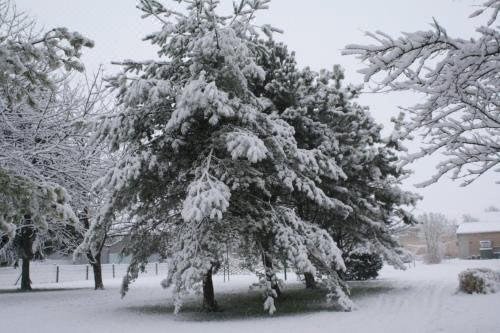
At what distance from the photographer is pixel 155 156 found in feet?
37.3

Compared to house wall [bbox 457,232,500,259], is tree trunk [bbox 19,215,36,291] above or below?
above

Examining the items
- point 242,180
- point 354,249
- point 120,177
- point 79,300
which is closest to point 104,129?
point 120,177

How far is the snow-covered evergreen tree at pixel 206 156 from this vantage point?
10703 millimetres

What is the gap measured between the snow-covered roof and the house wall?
491mm

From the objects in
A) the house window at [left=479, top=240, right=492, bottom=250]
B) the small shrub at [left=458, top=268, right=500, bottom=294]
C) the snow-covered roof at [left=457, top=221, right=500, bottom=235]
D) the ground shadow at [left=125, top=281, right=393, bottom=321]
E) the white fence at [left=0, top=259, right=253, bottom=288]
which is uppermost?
the snow-covered roof at [left=457, top=221, right=500, bottom=235]

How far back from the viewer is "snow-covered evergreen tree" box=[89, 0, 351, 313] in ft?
35.1

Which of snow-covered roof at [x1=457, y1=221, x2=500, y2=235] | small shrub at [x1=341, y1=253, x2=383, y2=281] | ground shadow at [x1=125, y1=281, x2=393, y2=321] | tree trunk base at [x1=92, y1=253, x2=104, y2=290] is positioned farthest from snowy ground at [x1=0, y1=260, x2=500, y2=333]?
snow-covered roof at [x1=457, y1=221, x2=500, y2=235]

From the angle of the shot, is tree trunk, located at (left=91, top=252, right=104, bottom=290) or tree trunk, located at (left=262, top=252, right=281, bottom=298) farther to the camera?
tree trunk, located at (left=91, top=252, right=104, bottom=290)

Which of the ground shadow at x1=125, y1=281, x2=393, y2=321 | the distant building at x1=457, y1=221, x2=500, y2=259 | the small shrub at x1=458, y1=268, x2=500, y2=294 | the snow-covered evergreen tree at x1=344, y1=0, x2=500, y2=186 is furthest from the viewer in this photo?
the distant building at x1=457, y1=221, x2=500, y2=259

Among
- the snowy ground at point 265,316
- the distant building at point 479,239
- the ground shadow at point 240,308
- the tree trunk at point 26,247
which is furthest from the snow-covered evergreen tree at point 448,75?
the distant building at point 479,239

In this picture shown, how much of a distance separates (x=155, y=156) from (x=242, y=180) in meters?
2.39

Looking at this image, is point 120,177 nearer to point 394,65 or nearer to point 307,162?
point 307,162

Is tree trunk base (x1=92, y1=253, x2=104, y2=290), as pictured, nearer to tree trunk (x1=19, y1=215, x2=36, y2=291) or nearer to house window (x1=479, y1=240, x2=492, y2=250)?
tree trunk (x1=19, y1=215, x2=36, y2=291)

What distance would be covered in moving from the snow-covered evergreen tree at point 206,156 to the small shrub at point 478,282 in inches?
183
